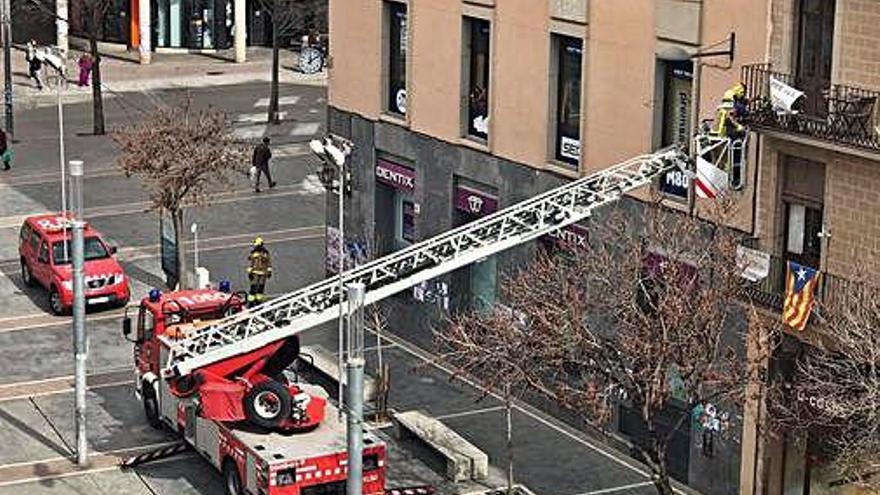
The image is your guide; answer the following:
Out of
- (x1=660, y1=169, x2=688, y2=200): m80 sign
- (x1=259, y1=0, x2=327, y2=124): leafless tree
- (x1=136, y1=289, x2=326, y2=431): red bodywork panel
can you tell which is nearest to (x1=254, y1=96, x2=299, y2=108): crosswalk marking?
(x1=259, y1=0, x2=327, y2=124): leafless tree

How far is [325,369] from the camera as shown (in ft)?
125

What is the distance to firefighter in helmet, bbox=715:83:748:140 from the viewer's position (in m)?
30.1

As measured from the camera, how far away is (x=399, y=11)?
137 feet

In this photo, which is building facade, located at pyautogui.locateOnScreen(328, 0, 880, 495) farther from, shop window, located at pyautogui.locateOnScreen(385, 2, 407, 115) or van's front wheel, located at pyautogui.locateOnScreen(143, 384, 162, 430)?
van's front wheel, located at pyautogui.locateOnScreen(143, 384, 162, 430)

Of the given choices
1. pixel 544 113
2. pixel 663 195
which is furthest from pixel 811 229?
pixel 544 113

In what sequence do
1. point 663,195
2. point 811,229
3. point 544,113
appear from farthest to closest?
point 544,113
point 663,195
point 811,229

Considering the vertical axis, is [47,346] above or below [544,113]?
below

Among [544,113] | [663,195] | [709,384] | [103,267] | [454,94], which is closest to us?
[709,384]

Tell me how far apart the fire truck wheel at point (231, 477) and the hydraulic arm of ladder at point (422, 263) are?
6.18 feet

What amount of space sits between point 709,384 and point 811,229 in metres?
4.01

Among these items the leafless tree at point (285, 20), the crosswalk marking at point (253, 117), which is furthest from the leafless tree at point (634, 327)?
the crosswalk marking at point (253, 117)

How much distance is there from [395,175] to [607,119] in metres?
8.32

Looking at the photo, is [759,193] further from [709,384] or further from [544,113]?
[544,113]

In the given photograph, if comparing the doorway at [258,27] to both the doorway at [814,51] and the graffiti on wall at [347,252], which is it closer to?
the graffiti on wall at [347,252]
